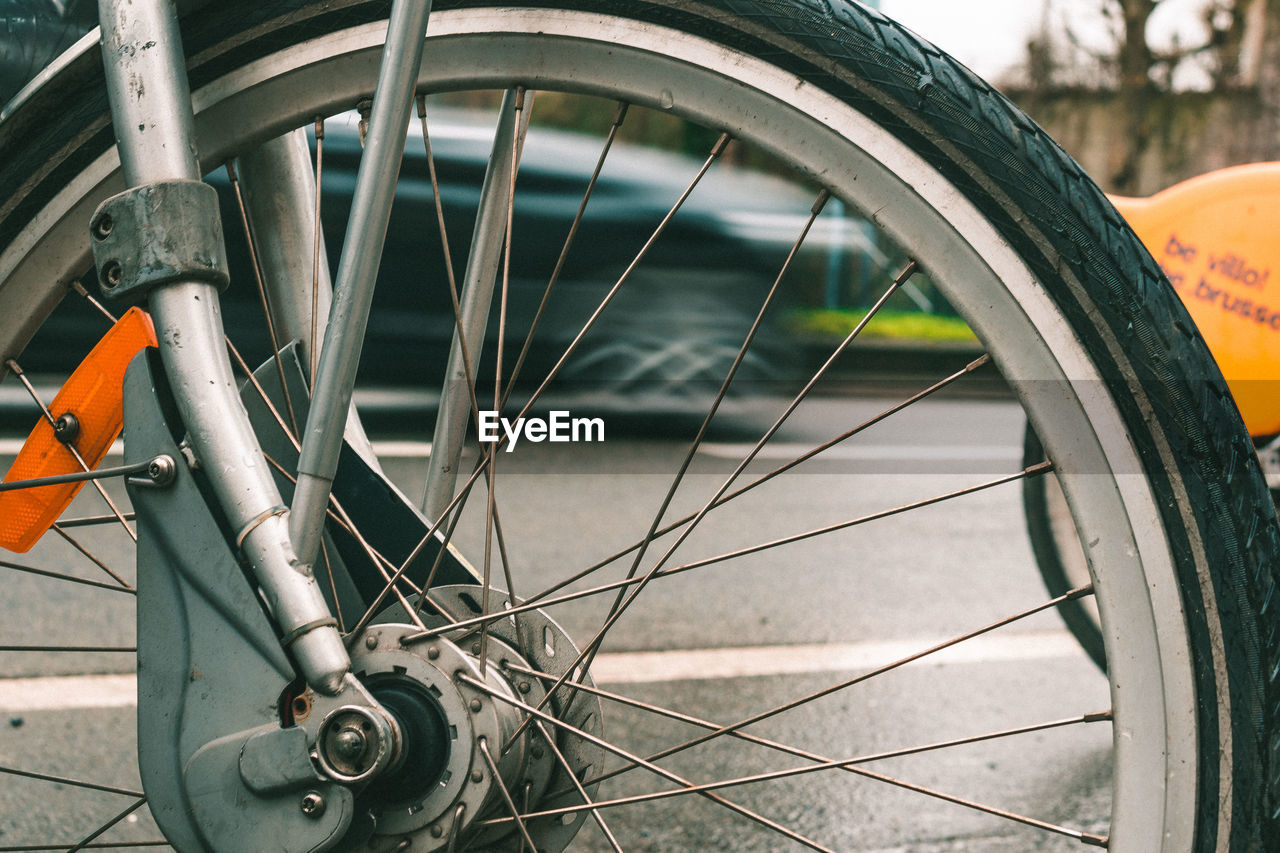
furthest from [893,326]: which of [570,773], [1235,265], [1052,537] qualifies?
[570,773]

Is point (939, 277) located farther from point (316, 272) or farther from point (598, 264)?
point (598, 264)

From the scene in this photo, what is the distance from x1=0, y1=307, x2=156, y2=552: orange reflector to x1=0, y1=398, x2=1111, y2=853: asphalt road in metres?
0.84

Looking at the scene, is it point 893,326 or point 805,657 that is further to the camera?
point 893,326

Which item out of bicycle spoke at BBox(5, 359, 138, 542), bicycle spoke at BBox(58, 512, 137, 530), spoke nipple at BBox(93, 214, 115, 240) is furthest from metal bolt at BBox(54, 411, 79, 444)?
spoke nipple at BBox(93, 214, 115, 240)

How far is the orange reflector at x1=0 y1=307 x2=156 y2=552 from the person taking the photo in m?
1.19

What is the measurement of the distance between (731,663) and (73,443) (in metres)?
1.80

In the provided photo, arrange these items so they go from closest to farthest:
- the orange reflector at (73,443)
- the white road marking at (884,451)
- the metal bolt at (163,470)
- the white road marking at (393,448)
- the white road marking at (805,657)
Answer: the metal bolt at (163,470)
the orange reflector at (73,443)
the white road marking at (805,657)
the white road marking at (393,448)
the white road marking at (884,451)

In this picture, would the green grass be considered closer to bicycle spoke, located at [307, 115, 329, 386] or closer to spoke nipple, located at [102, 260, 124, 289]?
bicycle spoke, located at [307, 115, 329, 386]

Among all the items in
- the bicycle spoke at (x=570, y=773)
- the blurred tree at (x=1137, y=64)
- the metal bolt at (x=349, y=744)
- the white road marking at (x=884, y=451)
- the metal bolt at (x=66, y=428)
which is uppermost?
the blurred tree at (x=1137, y=64)

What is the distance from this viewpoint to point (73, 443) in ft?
4.08

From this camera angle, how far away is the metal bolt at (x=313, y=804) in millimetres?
1050

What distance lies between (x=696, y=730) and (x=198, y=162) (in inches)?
63.0

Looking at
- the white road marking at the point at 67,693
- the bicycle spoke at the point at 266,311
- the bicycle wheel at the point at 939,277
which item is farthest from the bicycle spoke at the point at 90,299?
the white road marking at the point at 67,693

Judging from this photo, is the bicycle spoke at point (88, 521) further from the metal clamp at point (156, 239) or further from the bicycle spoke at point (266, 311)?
the metal clamp at point (156, 239)
